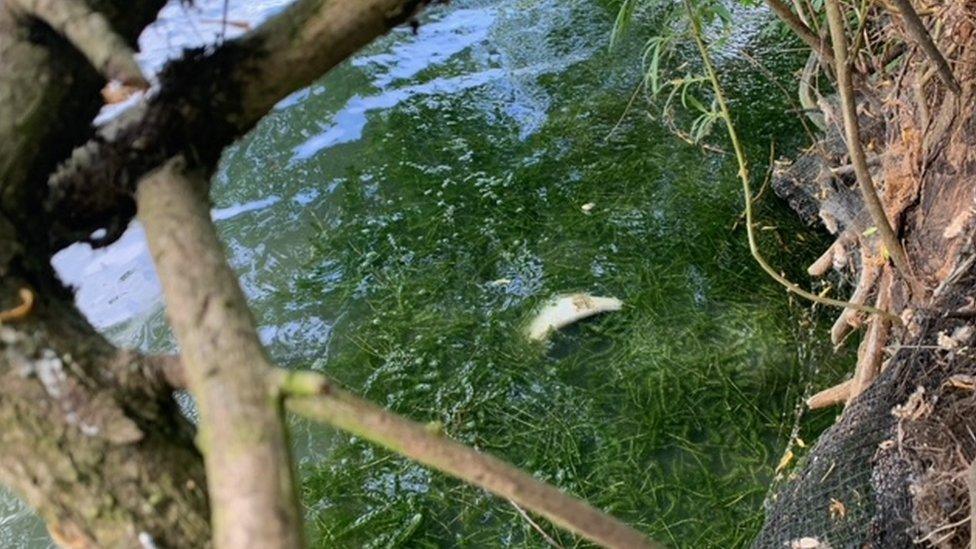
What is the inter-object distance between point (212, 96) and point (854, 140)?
5.13 ft

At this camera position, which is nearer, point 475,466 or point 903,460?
point 475,466

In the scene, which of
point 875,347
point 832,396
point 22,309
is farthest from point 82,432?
point 832,396

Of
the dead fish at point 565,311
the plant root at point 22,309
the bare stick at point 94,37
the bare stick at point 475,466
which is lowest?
the dead fish at point 565,311

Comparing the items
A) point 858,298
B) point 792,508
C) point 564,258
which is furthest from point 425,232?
point 792,508

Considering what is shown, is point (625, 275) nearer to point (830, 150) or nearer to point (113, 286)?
point (830, 150)

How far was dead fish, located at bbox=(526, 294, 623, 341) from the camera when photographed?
3646mm

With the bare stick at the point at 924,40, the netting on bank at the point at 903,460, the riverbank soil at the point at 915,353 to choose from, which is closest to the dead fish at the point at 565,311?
the riverbank soil at the point at 915,353

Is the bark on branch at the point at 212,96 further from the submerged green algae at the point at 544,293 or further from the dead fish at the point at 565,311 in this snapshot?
the dead fish at the point at 565,311

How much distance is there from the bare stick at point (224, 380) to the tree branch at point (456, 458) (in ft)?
0.10

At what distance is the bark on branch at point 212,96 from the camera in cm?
79

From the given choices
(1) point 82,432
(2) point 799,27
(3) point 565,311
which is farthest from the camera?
(3) point 565,311

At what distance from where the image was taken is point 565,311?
3684 mm

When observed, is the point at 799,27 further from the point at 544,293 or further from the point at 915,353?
the point at 544,293

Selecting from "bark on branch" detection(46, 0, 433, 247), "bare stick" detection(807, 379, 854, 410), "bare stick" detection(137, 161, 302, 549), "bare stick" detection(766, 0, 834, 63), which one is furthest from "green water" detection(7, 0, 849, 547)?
"bare stick" detection(137, 161, 302, 549)
